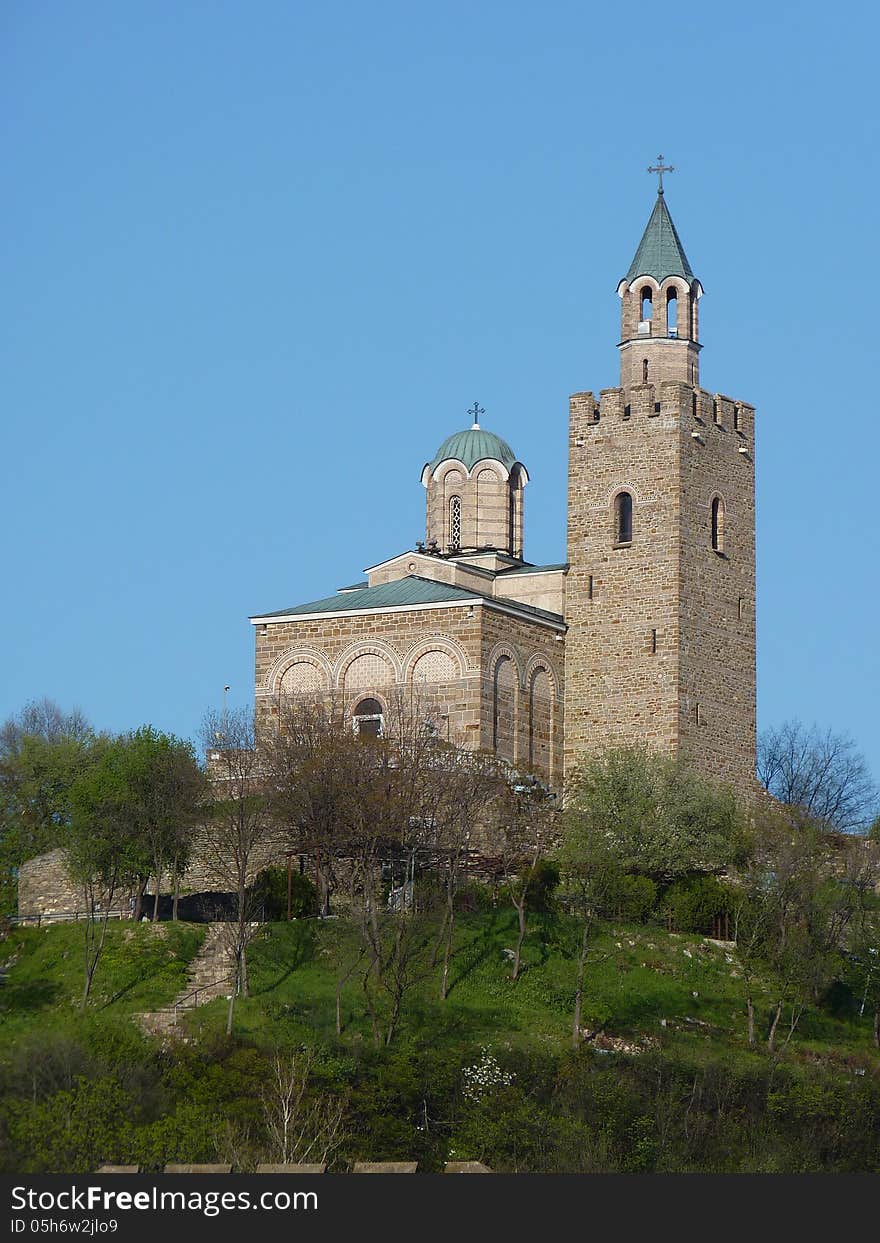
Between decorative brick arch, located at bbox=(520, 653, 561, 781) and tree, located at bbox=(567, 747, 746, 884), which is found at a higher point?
decorative brick arch, located at bbox=(520, 653, 561, 781)

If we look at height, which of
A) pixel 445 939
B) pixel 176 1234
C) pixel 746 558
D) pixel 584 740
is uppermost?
pixel 746 558

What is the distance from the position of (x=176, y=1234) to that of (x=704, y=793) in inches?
1386

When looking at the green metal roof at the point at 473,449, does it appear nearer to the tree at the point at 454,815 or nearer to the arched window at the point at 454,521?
the arched window at the point at 454,521

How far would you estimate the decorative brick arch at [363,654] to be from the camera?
2677 inches

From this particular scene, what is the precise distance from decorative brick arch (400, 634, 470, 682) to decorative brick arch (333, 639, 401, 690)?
0.26m

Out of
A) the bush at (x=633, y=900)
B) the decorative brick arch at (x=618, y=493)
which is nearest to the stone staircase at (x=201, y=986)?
the bush at (x=633, y=900)

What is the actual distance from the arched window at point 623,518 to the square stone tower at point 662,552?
25 mm

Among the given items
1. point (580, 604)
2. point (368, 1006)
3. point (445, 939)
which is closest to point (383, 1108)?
point (368, 1006)

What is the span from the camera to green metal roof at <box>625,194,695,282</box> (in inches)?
2795

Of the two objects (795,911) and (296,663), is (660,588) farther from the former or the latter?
(795,911)

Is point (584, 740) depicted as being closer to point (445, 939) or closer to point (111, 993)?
point (445, 939)

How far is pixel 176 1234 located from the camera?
3030 centimetres

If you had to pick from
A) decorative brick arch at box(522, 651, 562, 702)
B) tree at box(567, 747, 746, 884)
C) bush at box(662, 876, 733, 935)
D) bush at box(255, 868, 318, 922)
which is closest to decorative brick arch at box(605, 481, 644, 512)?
decorative brick arch at box(522, 651, 562, 702)

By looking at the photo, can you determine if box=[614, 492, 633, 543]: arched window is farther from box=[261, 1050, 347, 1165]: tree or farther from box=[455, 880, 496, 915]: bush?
box=[261, 1050, 347, 1165]: tree
